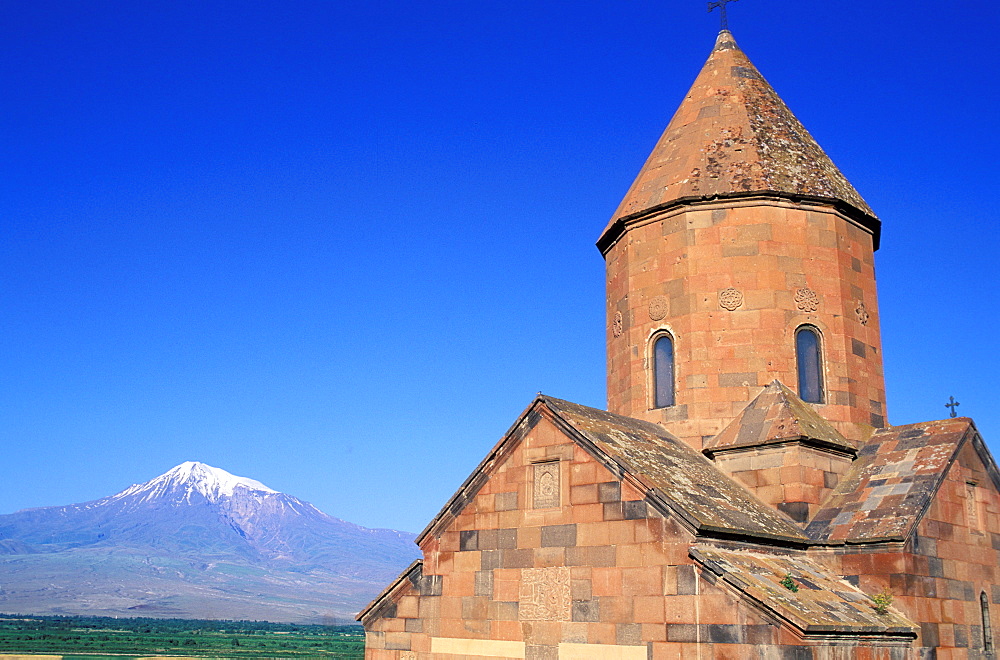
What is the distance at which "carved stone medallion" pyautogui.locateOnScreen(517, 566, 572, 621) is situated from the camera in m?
11.5

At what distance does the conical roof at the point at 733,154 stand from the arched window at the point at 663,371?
2.33m

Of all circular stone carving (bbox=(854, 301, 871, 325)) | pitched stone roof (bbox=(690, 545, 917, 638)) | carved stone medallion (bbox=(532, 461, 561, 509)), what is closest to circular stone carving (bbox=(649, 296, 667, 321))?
circular stone carving (bbox=(854, 301, 871, 325))

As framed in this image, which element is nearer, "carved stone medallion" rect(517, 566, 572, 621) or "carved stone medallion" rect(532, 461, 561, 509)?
"carved stone medallion" rect(517, 566, 572, 621)

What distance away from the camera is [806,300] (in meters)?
14.8

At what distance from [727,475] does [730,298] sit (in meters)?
3.02

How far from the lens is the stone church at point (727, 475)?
10648 millimetres

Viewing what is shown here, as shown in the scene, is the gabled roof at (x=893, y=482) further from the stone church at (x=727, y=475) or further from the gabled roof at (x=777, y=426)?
the gabled roof at (x=777, y=426)

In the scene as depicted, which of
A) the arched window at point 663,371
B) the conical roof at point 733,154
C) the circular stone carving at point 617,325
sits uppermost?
the conical roof at point 733,154

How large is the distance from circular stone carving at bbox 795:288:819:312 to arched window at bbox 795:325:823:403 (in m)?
0.29

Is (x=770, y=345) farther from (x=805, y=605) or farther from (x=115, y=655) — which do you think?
(x=115, y=655)

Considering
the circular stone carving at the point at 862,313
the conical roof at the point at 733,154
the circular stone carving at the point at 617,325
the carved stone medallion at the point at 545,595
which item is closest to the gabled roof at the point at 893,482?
the circular stone carving at the point at 862,313

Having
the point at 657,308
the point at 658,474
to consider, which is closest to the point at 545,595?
the point at 658,474

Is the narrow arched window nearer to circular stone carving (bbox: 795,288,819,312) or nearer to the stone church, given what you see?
the stone church

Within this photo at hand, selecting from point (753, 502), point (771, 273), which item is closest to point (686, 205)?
point (771, 273)
